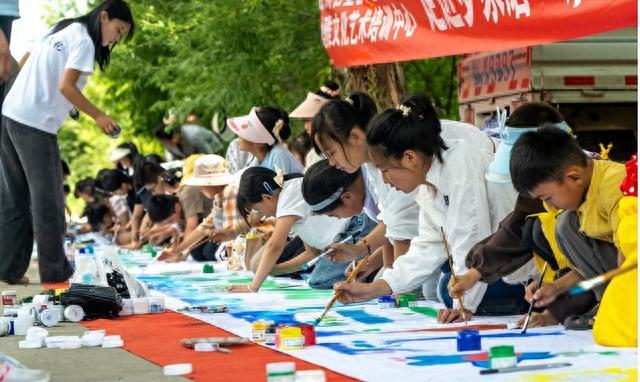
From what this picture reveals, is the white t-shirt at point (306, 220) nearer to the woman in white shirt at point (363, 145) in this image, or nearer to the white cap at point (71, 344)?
the woman in white shirt at point (363, 145)

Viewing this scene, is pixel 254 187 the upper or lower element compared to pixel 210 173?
upper

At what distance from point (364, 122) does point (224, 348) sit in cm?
165

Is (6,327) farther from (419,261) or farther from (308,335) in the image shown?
(419,261)

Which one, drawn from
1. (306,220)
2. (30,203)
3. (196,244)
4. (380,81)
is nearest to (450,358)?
(306,220)

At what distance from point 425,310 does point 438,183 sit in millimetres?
674

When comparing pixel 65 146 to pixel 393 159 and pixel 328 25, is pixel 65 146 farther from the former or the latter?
pixel 393 159

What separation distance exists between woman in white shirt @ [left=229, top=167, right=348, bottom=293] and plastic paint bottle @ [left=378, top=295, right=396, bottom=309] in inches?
34.6

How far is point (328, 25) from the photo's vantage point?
29.6 ft

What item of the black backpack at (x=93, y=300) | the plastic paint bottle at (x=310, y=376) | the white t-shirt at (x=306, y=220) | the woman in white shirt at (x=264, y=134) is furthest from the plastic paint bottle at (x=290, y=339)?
the woman in white shirt at (x=264, y=134)

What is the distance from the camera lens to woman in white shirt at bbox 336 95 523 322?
191 inches

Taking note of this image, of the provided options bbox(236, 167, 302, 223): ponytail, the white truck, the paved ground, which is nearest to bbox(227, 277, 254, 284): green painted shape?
bbox(236, 167, 302, 223): ponytail

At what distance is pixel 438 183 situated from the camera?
4.91 metres

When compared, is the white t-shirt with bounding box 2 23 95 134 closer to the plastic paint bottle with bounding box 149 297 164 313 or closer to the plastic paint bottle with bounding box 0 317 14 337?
the plastic paint bottle with bounding box 149 297 164 313

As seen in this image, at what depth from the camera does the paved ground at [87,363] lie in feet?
12.1
